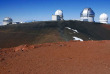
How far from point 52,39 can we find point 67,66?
503 inches

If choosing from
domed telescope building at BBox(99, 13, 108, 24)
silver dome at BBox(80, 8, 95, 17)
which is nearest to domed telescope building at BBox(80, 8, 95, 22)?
silver dome at BBox(80, 8, 95, 17)

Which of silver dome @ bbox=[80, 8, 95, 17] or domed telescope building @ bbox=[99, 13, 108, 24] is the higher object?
silver dome @ bbox=[80, 8, 95, 17]

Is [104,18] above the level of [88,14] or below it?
below

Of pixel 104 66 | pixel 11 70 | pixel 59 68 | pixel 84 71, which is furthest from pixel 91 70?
pixel 11 70

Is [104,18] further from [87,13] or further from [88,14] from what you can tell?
[87,13]

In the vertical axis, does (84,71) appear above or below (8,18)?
below

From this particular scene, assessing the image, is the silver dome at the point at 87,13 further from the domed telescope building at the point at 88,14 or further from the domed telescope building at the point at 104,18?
the domed telescope building at the point at 104,18

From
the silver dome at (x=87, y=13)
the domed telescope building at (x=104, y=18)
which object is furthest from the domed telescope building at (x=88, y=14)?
the domed telescope building at (x=104, y=18)

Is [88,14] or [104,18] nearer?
[88,14]

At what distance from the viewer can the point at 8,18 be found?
6041cm

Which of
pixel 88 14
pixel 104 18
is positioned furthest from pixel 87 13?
pixel 104 18

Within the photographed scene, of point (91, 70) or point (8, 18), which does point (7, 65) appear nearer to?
point (91, 70)

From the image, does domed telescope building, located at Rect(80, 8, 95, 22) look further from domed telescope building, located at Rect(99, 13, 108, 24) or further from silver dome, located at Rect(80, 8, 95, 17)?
domed telescope building, located at Rect(99, 13, 108, 24)

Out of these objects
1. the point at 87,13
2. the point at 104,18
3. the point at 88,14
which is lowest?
the point at 104,18
